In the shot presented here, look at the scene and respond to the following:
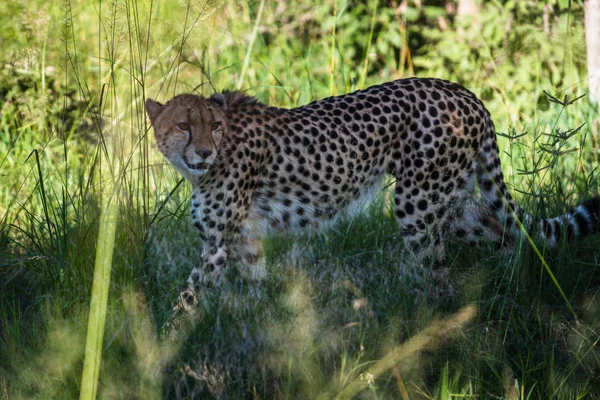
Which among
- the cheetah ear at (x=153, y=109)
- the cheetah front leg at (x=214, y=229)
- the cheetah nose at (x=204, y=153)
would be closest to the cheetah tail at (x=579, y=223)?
the cheetah front leg at (x=214, y=229)

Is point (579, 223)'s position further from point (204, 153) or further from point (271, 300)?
point (204, 153)

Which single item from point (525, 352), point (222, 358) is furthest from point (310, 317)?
point (525, 352)

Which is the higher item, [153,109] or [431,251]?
[153,109]

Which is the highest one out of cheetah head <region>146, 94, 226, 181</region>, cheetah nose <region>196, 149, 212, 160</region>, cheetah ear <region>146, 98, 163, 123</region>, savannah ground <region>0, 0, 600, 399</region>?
cheetah ear <region>146, 98, 163, 123</region>

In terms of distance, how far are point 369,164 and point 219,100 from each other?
2.22ft

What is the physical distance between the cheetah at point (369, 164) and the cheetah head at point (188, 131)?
0.02m

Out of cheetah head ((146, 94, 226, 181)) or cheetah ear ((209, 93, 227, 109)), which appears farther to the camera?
cheetah ear ((209, 93, 227, 109))

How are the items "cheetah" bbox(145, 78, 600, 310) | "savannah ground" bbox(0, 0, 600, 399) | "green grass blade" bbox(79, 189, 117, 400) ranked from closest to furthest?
1. "green grass blade" bbox(79, 189, 117, 400)
2. "savannah ground" bbox(0, 0, 600, 399)
3. "cheetah" bbox(145, 78, 600, 310)

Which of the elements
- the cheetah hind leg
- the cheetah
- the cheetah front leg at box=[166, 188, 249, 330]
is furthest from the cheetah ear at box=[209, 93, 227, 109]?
the cheetah hind leg

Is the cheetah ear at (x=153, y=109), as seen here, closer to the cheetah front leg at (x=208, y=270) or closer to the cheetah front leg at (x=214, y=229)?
the cheetah front leg at (x=214, y=229)

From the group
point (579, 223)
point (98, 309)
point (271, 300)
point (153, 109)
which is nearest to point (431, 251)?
point (579, 223)

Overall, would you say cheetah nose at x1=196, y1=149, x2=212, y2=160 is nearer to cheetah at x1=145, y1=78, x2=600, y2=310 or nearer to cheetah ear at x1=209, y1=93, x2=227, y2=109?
cheetah at x1=145, y1=78, x2=600, y2=310

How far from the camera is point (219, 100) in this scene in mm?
3299

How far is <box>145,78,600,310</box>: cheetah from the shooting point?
10.7 ft
